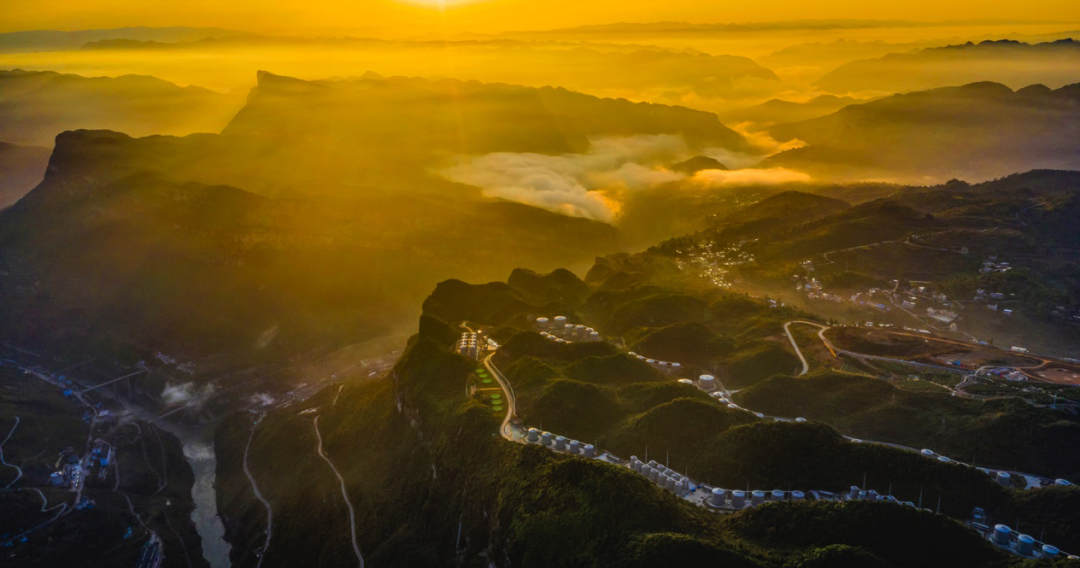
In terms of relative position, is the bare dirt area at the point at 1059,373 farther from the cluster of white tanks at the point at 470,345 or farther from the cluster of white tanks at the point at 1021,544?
the cluster of white tanks at the point at 470,345

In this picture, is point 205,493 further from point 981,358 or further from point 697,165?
point 697,165

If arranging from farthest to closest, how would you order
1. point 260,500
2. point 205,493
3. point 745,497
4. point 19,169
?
1. point 19,169
2. point 205,493
3. point 260,500
4. point 745,497

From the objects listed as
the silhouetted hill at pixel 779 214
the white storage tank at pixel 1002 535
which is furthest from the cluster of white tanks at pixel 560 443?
the silhouetted hill at pixel 779 214

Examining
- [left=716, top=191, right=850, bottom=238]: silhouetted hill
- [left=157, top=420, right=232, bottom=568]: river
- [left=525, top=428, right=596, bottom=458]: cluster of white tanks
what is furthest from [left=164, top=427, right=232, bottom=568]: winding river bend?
[left=716, top=191, right=850, bottom=238]: silhouetted hill

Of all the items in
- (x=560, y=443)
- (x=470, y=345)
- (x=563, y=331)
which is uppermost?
(x=560, y=443)

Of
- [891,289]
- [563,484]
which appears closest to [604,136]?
[891,289]

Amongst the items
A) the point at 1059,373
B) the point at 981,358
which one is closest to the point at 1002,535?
the point at 1059,373

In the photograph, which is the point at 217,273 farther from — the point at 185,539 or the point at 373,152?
the point at 373,152

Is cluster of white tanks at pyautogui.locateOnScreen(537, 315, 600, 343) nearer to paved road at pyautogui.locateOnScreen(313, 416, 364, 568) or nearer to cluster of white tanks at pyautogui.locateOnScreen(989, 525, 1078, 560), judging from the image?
paved road at pyautogui.locateOnScreen(313, 416, 364, 568)
